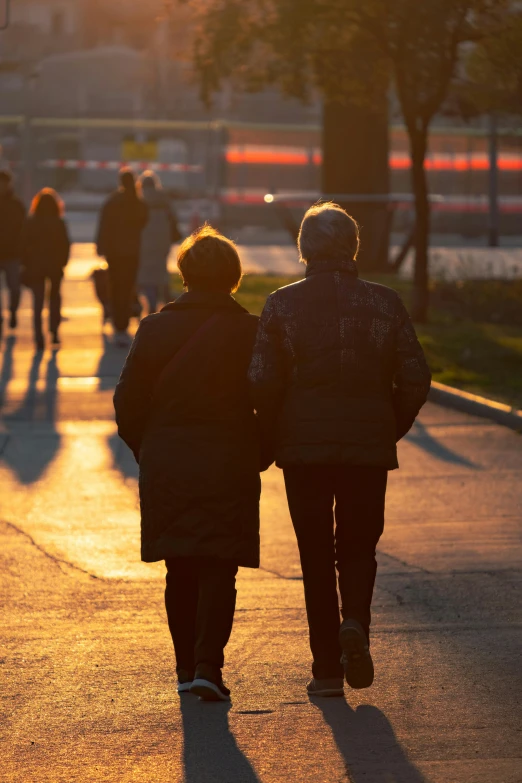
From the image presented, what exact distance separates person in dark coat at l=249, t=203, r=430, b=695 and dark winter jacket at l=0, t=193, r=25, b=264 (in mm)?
12810

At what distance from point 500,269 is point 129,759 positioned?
23.8m

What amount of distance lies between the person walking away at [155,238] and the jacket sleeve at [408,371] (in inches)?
524

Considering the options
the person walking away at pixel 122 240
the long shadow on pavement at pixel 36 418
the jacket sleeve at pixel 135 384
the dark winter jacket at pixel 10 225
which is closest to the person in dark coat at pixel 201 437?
the jacket sleeve at pixel 135 384

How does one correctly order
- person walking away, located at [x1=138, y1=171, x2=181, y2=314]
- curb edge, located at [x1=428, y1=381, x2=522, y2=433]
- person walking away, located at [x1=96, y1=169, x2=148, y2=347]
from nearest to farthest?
curb edge, located at [x1=428, y1=381, x2=522, y2=433]
person walking away, located at [x1=96, y1=169, x2=148, y2=347]
person walking away, located at [x1=138, y1=171, x2=181, y2=314]

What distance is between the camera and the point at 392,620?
7008 mm

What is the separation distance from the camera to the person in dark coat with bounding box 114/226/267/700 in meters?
5.70

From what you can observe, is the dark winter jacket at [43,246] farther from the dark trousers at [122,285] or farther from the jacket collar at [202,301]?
the jacket collar at [202,301]

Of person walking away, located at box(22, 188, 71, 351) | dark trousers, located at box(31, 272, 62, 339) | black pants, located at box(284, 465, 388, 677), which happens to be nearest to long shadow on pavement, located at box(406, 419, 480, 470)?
black pants, located at box(284, 465, 388, 677)

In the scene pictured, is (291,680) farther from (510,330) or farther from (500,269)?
(500,269)

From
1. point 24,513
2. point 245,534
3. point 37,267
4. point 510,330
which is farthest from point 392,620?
point 510,330

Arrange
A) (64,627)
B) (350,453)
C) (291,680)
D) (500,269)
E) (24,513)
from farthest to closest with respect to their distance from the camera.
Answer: (500,269), (24,513), (64,627), (291,680), (350,453)

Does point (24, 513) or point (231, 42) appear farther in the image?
point (231, 42)

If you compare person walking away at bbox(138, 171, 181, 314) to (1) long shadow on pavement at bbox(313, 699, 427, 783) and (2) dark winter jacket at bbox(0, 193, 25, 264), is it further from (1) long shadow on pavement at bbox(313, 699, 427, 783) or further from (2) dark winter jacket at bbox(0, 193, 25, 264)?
(1) long shadow on pavement at bbox(313, 699, 427, 783)

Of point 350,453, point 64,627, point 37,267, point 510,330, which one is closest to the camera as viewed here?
point 350,453
